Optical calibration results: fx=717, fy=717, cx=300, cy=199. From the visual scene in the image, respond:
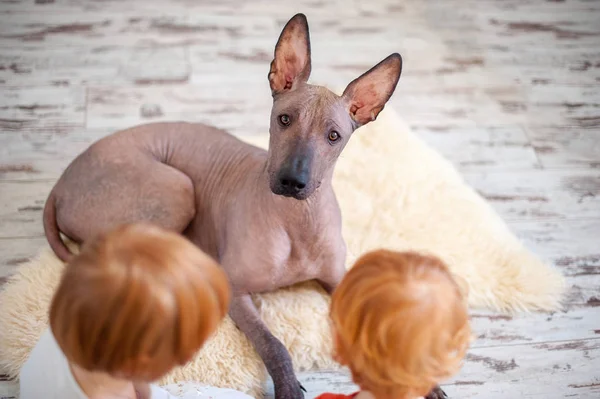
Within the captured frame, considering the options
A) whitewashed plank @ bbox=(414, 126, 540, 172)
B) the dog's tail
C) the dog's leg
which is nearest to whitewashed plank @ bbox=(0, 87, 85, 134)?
the dog's tail

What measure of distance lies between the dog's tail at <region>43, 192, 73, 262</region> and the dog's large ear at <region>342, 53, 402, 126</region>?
1.00 meters

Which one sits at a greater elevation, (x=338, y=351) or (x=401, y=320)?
(x=401, y=320)

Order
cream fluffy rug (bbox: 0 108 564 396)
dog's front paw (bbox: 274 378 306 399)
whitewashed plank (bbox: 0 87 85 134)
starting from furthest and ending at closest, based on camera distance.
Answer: whitewashed plank (bbox: 0 87 85 134)
cream fluffy rug (bbox: 0 108 564 396)
dog's front paw (bbox: 274 378 306 399)

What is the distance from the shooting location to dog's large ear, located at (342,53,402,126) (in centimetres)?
190

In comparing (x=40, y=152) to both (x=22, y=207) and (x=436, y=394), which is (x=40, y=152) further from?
(x=436, y=394)

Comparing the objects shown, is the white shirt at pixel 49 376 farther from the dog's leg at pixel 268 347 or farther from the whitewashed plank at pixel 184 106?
the whitewashed plank at pixel 184 106

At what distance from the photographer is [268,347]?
207 cm

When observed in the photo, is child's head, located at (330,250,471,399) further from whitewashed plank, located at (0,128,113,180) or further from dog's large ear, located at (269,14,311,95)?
whitewashed plank, located at (0,128,113,180)

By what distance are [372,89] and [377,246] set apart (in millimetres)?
723

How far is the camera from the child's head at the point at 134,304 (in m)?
1.19

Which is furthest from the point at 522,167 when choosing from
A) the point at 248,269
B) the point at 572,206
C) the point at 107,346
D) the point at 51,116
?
the point at 107,346

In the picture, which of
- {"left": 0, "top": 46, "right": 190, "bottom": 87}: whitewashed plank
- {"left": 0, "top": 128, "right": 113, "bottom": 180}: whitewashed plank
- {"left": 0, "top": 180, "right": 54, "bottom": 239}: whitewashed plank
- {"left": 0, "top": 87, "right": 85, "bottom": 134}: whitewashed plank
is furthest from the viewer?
{"left": 0, "top": 46, "right": 190, "bottom": 87}: whitewashed plank

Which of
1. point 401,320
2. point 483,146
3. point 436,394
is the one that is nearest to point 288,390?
point 436,394

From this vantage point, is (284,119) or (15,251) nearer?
(284,119)
